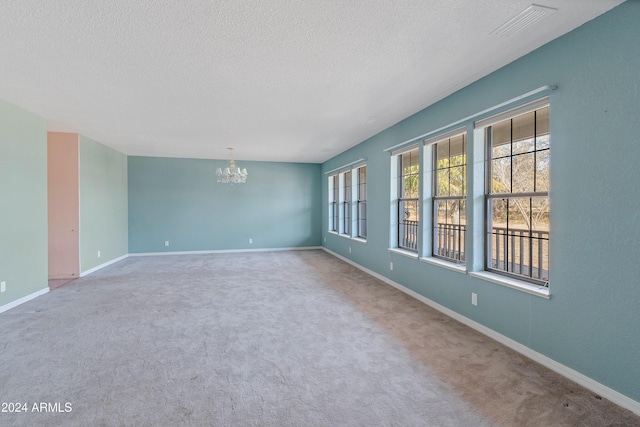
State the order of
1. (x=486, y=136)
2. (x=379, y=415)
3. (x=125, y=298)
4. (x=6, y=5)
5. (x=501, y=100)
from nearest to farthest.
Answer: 1. (x=379, y=415)
2. (x=6, y=5)
3. (x=501, y=100)
4. (x=486, y=136)
5. (x=125, y=298)

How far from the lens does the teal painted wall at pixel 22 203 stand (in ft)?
11.6

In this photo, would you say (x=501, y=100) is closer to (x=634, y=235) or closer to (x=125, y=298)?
(x=634, y=235)

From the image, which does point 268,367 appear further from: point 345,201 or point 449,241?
point 345,201

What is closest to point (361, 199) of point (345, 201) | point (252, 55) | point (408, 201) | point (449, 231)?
point (345, 201)

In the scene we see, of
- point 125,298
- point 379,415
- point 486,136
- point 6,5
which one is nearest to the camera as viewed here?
point 379,415

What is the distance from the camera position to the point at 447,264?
11.3 ft

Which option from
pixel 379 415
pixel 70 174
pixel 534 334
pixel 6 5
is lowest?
pixel 379 415

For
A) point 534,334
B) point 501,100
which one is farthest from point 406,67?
point 534,334

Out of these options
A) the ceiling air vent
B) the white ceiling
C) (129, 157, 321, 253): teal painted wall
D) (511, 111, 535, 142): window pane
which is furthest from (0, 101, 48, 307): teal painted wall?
(511, 111, 535, 142): window pane

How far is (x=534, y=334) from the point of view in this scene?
239 centimetres

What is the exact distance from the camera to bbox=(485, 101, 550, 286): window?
257 cm

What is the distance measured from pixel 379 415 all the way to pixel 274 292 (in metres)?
2.78

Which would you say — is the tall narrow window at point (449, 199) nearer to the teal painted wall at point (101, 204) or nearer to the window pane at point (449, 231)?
the window pane at point (449, 231)

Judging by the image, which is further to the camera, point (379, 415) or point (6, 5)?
point (6, 5)
